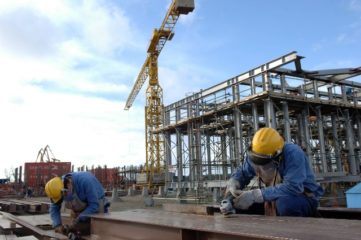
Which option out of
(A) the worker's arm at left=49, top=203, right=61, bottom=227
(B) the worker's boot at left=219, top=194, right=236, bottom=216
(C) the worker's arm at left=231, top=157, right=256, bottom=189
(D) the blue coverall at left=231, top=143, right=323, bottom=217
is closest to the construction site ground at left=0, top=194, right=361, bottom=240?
(B) the worker's boot at left=219, top=194, right=236, bottom=216

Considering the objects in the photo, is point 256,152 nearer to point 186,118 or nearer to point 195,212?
point 195,212

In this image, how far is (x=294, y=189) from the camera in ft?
13.3

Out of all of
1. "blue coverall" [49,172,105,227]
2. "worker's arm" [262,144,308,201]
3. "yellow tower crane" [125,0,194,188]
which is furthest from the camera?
"yellow tower crane" [125,0,194,188]

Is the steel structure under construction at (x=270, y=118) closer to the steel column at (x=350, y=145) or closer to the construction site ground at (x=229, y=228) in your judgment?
the steel column at (x=350, y=145)

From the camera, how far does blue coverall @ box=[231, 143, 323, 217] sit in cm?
407

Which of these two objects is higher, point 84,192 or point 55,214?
point 84,192

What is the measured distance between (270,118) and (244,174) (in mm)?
12179

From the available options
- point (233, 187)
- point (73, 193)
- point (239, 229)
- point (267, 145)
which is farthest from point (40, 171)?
point (239, 229)

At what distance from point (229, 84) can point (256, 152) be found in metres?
14.9

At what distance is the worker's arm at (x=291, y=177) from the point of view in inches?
160

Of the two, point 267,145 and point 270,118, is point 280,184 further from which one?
point 270,118

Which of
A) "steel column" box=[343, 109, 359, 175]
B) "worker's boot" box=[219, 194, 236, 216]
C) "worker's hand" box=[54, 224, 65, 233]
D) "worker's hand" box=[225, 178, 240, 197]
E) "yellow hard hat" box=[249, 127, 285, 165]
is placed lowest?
"worker's hand" box=[54, 224, 65, 233]

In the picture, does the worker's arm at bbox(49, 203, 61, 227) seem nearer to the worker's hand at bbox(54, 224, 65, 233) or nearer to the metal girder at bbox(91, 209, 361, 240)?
the worker's hand at bbox(54, 224, 65, 233)

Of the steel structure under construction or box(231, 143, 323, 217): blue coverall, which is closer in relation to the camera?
box(231, 143, 323, 217): blue coverall
